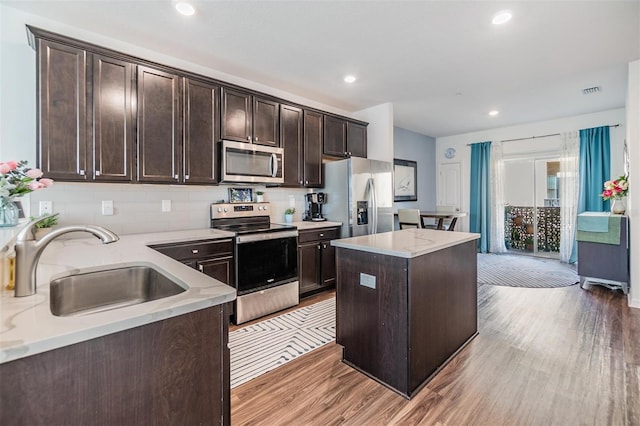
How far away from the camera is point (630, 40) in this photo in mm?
2871

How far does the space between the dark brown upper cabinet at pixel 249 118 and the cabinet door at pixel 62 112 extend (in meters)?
1.20

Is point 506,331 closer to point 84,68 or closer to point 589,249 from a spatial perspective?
point 589,249

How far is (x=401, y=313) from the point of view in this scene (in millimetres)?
1889

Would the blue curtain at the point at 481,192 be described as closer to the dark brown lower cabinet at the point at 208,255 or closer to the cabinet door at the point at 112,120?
the dark brown lower cabinet at the point at 208,255

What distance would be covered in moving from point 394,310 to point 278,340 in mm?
1202

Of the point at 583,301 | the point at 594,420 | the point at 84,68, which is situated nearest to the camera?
the point at 594,420

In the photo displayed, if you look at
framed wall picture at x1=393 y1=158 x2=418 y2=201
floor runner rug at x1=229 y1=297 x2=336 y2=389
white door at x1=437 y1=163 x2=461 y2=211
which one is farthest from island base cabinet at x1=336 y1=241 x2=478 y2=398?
white door at x1=437 y1=163 x2=461 y2=211

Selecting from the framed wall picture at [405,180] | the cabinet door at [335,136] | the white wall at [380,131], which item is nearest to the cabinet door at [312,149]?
the cabinet door at [335,136]

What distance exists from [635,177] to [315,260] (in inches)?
147

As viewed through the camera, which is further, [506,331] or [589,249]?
[589,249]

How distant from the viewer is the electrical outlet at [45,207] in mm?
2432

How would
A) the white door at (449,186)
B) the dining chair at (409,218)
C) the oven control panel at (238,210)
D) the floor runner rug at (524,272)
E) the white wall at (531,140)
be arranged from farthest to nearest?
1. the white door at (449,186)
2. the dining chair at (409,218)
3. the white wall at (531,140)
4. the floor runner rug at (524,272)
5. the oven control panel at (238,210)

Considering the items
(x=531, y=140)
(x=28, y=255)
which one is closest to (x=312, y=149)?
(x=28, y=255)

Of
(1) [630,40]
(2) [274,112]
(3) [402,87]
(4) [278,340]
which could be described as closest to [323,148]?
(2) [274,112]
